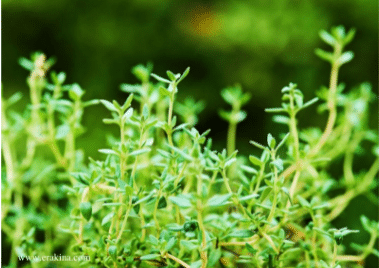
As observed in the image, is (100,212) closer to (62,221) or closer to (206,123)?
(62,221)

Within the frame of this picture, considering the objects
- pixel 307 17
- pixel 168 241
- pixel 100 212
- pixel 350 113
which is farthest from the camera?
pixel 307 17

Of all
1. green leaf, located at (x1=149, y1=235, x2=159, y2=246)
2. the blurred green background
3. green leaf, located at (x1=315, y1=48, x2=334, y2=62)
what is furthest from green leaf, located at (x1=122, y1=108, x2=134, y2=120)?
the blurred green background

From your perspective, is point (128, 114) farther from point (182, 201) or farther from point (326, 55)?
point (326, 55)

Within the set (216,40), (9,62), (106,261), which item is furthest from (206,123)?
(106,261)

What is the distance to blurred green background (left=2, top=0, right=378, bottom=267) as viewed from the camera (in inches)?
59.5

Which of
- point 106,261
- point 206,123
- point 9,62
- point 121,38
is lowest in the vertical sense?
point 106,261

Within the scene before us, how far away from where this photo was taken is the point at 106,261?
42 centimetres

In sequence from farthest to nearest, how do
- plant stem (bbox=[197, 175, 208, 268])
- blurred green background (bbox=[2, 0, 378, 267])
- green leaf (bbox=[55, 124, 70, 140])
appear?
blurred green background (bbox=[2, 0, 378, 267]) → green leaf (bbox=[55, 124, 70, 140]) → plant stem (bbox=[197, 175, 208, 268])

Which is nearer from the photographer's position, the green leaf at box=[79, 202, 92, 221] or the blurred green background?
the green leaf at box=[79, 202, 92, 221]

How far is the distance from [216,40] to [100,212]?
1149 millimetres

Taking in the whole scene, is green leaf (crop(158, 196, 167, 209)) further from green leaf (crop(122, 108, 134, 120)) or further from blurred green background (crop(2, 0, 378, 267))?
blurred green background (crop(2, 0, 378, 267))

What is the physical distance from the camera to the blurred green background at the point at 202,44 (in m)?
1.51

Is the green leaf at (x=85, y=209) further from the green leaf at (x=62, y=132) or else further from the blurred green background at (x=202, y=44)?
the blurred green background at (x=202, y=44)

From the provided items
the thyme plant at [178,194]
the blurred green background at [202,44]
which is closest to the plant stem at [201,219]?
the thyme plant at [178,194]
